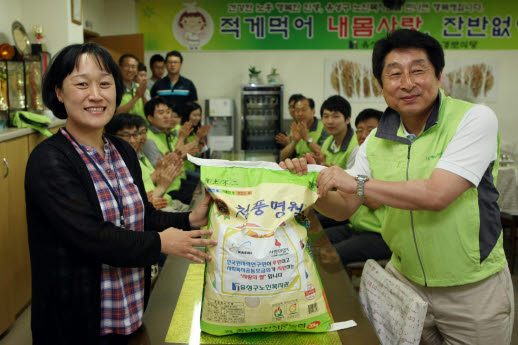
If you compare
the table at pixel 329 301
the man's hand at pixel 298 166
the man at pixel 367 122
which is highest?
the man at pixel 367 122

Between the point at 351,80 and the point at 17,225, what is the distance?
553 centimetres

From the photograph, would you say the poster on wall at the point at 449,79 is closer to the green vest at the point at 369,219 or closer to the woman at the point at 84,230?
the green vest at the point at 369,219

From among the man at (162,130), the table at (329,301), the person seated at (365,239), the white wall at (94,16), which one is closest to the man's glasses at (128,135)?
the man at (162,130)

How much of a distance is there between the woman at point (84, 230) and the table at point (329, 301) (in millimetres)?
58

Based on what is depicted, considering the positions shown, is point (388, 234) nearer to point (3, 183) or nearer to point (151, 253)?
point (151, 253)

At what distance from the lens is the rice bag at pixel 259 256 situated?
3.66 ft

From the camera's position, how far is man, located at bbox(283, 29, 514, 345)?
1212 mm

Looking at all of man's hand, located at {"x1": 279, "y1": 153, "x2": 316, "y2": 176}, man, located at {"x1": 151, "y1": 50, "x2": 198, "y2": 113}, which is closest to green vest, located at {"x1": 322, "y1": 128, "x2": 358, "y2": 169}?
man's hand, located at {"x1": 279, "y1": 153, "x2": 316, "y2": 176}

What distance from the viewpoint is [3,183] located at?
2490 millimetres

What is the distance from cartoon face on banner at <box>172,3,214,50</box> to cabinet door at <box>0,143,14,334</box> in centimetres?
481

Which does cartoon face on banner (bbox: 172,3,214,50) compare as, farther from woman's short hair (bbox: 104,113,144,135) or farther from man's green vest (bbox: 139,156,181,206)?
woman's short hair (bbox: 104,113,144,135)

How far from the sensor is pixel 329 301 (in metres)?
1.39

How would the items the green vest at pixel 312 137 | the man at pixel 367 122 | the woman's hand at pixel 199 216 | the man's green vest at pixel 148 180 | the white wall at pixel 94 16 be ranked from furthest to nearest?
the white wall at pixel 94 16, the green vest at pixel 312 137, the man at pixel 367 122, the man's green vest at pixel 148 180, the woman's hand at pixel 199 216

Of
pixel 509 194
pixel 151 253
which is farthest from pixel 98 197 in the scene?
pixel 509 194
